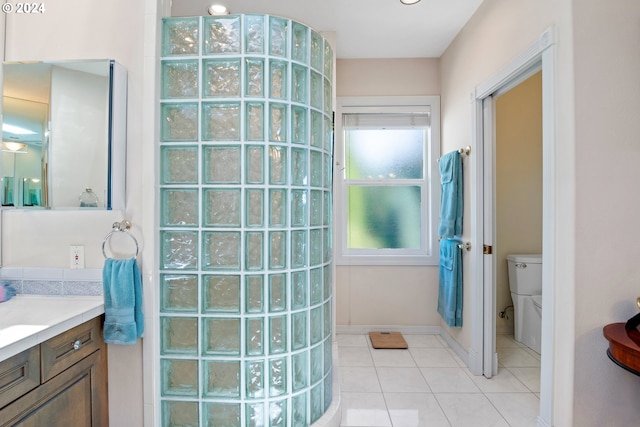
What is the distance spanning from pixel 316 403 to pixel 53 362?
3.93 feet

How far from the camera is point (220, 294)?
63.4 inches

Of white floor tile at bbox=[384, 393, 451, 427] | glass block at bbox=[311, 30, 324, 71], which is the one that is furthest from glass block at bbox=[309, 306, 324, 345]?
glass block at bbox=[311, 30, 324, 71]

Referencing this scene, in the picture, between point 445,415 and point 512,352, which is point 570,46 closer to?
point 445,415

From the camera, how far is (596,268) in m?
1.53

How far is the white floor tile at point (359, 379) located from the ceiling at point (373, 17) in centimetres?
270

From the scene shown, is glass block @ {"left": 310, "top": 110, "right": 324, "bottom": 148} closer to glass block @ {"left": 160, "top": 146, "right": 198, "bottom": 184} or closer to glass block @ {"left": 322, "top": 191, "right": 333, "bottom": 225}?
glass block @ {"left": 322, "top": 191, "right": 333, "bottom": 225}

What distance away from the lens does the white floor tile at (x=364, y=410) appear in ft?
6.31

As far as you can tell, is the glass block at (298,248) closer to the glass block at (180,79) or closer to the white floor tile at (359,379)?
the glass block at (180,79)

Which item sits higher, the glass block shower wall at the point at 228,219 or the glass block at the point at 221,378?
the glass block shower wall at the point at 228,219

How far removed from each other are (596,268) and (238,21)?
202cm

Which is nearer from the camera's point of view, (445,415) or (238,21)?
(238,21)

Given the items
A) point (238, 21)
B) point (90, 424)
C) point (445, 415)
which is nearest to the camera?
point (90, 424)

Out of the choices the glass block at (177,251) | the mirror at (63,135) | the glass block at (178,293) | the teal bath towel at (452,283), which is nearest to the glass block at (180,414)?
the glass block at (178,293)

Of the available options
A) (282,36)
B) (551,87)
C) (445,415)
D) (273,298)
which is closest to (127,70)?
(282,36)
